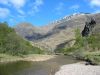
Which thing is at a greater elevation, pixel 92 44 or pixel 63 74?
pixel 92 44

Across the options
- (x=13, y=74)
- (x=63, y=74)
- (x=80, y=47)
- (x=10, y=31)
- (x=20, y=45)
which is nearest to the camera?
(x=63, y=74)

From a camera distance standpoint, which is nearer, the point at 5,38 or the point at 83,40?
the point at 5,38

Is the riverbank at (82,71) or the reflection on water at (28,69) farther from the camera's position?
the reflection on water at (28,69)

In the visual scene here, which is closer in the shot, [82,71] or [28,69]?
[82,71]

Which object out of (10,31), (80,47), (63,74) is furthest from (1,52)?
(63,74)

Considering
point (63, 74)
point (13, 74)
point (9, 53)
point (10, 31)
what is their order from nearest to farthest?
point (63, 74) → point (13, 74) → point (9, 53) → point (10, 31)

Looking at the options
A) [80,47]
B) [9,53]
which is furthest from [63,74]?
[80,47]

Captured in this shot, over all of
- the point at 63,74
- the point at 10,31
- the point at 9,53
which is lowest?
the point at 63,74

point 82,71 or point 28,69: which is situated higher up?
point 28,69

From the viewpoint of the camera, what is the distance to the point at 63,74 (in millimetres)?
54156

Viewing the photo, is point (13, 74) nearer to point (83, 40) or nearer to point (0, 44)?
point (0, 44)

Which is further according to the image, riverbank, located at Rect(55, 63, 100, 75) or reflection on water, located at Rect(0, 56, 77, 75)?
reflection on water, located at Rect(0, 56, 77, 75)

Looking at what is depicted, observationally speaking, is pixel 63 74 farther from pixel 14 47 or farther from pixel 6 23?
pixel 6 23

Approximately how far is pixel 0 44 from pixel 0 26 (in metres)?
23.1
